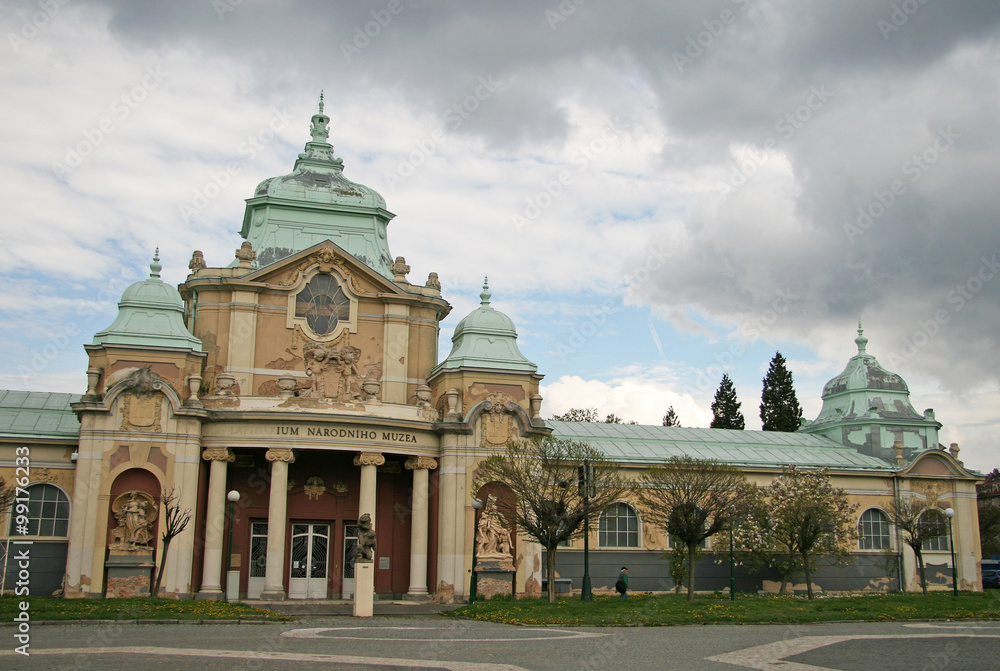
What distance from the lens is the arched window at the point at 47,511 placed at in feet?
120

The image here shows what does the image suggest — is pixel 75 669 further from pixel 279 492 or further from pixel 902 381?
pixel 902 381

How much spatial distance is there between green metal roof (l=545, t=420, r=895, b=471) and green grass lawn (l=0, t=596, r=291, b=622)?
21.6m

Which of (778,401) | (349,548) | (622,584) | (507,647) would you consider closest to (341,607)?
(349,548)

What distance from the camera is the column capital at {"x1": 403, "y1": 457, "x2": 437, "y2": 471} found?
1475 inches

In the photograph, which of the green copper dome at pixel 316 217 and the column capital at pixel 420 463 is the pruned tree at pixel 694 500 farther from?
the green copper dome at pixel 316 217

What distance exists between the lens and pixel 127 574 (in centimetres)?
3350

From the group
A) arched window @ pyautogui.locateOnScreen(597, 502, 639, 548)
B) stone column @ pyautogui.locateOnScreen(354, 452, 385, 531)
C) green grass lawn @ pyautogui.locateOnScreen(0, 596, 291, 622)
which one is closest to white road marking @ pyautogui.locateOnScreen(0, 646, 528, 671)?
green grass lawn @ pyautogui.locateOnScreen(0, 596, 291, 622)

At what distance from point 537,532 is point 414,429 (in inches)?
286

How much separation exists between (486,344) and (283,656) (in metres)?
24.5

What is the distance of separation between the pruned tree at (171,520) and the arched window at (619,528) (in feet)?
58.4

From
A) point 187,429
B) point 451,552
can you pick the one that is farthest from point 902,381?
point 187,429

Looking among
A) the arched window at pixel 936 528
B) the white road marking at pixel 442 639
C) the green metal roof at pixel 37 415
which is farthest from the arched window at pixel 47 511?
the arched window at pixel 936 528

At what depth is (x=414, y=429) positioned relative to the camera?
1474 inches

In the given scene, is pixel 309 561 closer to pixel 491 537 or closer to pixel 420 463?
pixel 420 463
